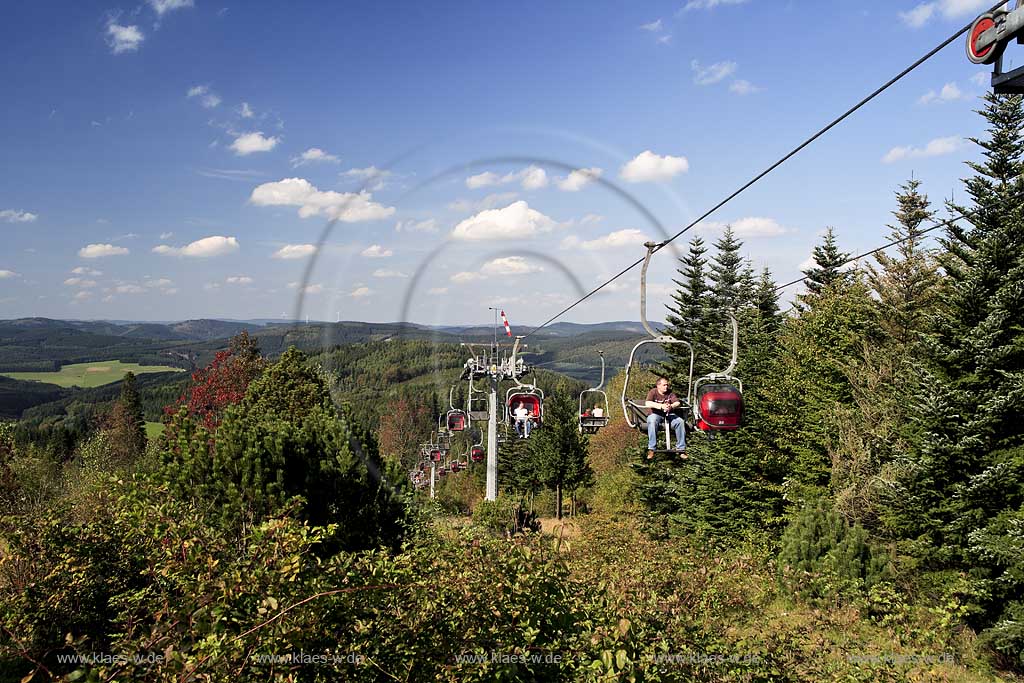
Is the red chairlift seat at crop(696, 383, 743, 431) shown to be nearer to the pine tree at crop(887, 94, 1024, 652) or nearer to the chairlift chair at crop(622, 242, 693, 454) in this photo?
the chairlift chair at crop(622, 242, 693, 454)

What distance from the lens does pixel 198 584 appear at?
18.6 feet

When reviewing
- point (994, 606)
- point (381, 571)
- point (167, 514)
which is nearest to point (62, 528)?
point (167, 514)

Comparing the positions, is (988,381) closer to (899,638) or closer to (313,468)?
(899,638)

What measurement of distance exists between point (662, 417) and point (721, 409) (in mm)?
1953

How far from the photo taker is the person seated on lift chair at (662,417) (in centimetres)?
1199

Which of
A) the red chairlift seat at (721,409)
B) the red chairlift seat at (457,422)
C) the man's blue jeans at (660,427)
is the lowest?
the red chairlift seat at (457,422)

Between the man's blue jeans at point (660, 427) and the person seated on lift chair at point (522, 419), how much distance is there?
12592 millimetres

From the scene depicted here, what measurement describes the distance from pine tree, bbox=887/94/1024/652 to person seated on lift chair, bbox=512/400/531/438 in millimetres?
12927

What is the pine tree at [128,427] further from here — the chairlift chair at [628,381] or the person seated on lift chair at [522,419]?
the chairlift chair at [628,381]

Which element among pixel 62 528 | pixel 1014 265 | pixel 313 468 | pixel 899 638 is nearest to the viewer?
pixel 62 528

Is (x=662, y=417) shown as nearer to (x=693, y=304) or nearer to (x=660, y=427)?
(x=660, y=427)

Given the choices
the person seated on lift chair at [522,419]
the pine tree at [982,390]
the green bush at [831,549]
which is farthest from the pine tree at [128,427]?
the pine tree at [982,390]

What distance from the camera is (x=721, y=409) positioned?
10.4m

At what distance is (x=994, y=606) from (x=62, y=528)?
78.7ft
